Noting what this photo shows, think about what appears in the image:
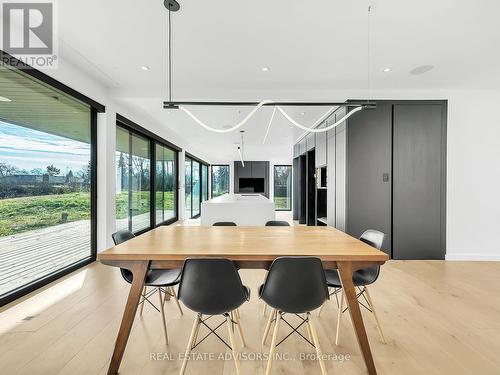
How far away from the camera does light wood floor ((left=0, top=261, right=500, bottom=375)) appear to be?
1.72 m

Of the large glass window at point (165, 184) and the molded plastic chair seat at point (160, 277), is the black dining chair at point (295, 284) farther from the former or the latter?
the large glass window at point (165, 184)

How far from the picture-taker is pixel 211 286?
4.80 feet

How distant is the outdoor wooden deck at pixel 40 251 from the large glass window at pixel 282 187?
31.3ft

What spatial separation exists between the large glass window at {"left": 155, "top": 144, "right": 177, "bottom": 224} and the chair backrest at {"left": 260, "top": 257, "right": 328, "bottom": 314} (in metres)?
5.35

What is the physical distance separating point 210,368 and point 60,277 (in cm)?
274

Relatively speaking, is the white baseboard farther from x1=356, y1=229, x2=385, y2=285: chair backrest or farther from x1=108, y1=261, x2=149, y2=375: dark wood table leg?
x1=108, y1=261, x2=149, y2=375: dark wood table leg

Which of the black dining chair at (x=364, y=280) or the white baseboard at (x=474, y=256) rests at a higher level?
the black dining chair at (x=364, y=280)

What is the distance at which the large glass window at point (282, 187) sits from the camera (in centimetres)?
1237

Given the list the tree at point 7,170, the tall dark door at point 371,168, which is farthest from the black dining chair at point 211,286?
the tall dark door at point 371,168

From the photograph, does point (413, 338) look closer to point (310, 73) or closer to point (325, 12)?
point (325, 12)

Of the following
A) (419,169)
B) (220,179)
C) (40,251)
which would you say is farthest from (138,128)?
(220,179)

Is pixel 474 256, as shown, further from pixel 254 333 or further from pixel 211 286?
pixel 211 286

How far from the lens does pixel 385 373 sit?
65.3 inches

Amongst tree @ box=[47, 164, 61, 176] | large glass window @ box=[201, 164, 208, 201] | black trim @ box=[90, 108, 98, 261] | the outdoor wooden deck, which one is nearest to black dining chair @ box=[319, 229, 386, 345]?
the outdoor wooden deck
